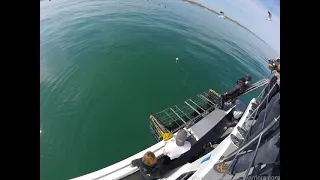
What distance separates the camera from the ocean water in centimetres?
762

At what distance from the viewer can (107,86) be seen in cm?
1089

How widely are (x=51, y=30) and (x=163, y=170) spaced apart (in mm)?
20245

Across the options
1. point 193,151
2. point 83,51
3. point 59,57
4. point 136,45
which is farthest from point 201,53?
point 193,151

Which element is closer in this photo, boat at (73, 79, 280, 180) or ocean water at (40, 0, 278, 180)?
boat at (73, 79, 280, 180)

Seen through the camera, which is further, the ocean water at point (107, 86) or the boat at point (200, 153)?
the ocean water at point (107, 86)

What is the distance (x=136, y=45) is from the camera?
1666 cm

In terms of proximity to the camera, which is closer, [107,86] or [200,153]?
[200,153]

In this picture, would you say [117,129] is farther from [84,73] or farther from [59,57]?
[59,57]

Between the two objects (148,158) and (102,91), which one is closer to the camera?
(148,158)

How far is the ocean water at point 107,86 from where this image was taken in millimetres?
7617

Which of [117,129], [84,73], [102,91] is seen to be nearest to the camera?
[117,129]

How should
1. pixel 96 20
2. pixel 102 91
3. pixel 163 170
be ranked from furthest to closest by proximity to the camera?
pixel 96 20 → pixel 102 91 → pixel 163 170

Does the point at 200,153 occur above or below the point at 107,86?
below
